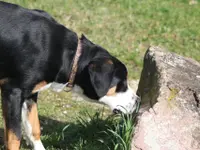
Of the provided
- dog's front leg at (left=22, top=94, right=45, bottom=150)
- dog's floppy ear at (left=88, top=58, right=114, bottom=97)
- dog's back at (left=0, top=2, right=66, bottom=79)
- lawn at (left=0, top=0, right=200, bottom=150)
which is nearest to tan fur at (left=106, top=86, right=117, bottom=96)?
dog's floppy ear at (left=88, top=58, right=114, bottom=97)

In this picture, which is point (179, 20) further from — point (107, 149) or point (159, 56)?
point (107, 149)

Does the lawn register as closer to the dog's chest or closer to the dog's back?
the dog's chest

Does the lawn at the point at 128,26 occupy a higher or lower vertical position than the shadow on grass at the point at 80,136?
lower

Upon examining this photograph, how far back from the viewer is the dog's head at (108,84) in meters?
5.05

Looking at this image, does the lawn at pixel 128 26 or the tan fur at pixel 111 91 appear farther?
the lawn at pixel 128 26

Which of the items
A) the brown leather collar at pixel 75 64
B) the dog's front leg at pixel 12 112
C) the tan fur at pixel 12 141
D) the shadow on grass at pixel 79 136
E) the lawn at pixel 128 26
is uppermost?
the brown leather collar at pixel 75 64

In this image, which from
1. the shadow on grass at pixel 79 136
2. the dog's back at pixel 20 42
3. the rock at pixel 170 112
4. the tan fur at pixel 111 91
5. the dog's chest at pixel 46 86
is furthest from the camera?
the shadow on grass at pixel 79 136

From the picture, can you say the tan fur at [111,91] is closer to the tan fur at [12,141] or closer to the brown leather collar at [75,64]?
the brown leather collar at [75,64]

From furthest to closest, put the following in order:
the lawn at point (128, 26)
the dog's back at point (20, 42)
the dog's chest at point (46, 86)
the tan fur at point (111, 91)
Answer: the lawn at point (128, 26)
the tan fur at point (111, 91)
the dog's chest at point (46, 86)
the dog's back at point (20, 42)

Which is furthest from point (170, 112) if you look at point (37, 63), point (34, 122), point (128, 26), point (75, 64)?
point (128, 26)

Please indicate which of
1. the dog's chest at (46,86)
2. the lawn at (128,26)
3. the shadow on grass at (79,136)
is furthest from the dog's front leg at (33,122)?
the lawn at (128,26)

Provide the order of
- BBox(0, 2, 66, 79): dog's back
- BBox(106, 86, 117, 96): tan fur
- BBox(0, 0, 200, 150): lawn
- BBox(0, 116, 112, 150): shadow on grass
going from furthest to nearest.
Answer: BBox(0, 0, 200, 150): lawn, BBox(0, 116, 112, 150): shadow on grass, BBox(106, 86, 117, 96): tan fur, BBox(0, 2, 66, 79): dog's back

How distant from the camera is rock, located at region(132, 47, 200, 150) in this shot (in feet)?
15.6

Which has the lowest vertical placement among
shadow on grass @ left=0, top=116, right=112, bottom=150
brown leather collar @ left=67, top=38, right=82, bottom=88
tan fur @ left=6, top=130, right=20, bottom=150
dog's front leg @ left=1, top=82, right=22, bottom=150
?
shadow on grass @ left=0, top=116, right=112, bottom=150
